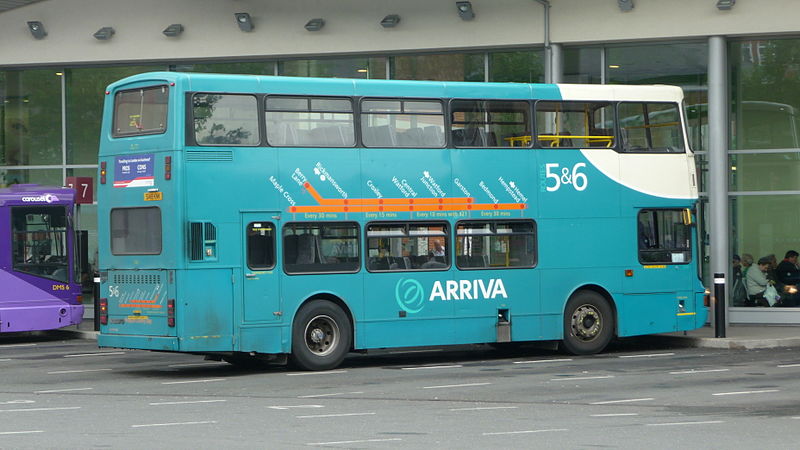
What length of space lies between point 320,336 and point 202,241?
220 centimetres

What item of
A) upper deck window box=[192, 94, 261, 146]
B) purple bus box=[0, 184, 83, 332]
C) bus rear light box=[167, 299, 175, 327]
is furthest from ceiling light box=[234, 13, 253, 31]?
bus rear light box=[167, 299, 175, 327]

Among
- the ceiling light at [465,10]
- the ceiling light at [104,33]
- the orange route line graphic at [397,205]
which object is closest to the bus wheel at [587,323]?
the orange route line graphic at [397,205]

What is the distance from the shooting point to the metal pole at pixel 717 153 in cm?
2625

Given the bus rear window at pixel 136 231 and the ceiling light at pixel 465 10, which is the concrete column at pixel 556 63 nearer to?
the ceiling light at pixel 465 10

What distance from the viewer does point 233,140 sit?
1791 cm

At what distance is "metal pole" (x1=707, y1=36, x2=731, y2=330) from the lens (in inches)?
1033

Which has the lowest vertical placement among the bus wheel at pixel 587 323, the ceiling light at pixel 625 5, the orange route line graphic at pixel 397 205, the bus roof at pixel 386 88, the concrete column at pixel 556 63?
the bus wheel at pixel 587 323

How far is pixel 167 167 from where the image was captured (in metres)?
17.5

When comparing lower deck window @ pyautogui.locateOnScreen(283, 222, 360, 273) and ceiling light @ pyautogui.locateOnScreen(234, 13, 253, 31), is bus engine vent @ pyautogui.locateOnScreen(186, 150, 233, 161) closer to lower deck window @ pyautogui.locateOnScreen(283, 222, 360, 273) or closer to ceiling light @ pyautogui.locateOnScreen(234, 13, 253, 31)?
lower deck window @ pyautogui.locateOnScreen(283, 222, 360, 273)

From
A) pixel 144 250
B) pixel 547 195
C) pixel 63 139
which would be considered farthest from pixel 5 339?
pixel 547 195

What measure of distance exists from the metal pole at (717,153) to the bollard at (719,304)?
4.03 m

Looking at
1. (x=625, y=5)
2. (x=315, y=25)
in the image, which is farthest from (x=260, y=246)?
(x=315, y=25)

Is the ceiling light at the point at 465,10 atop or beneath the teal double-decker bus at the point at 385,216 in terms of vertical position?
atop

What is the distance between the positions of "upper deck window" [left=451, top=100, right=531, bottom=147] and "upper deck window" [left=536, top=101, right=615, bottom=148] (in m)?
0.28
